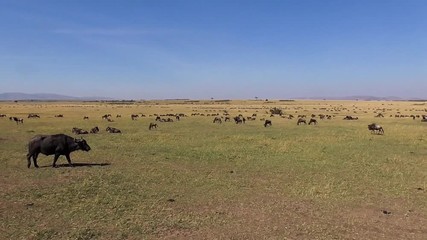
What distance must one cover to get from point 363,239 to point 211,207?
5052 millimetres

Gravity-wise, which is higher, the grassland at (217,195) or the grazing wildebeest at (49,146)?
the grazing wildebeest at (49,146)

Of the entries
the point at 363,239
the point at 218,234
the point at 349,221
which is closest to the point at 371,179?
the point at 349,221

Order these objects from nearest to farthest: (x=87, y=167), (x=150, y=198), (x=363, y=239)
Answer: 1. (x=363, y=239)
2. (x=150, y=198)
3. (x=87, y=167)

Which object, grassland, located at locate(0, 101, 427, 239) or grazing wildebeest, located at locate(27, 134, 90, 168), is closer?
grassland, located at locate(0, 101, 427, 239)

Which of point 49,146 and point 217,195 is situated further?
point 49,146

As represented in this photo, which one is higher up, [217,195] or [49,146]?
[49,146]

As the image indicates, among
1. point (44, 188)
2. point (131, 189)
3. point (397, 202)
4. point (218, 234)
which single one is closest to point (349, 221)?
point (397, 202)

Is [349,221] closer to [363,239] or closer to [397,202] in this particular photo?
[363,239]

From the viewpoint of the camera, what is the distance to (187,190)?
16.3 meters

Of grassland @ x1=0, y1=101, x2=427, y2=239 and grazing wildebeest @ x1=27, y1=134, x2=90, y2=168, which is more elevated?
grazing wildebeest @ x1=27, y1=134, x2=90, y2=168

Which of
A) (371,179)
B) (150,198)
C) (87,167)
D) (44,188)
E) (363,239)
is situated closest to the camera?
(363,239)

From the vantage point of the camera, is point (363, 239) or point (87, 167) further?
→ point (87, 167)

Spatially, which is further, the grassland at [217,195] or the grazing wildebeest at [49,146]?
the grazing wildebeest at [49,146]

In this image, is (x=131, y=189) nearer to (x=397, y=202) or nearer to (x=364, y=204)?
(x=364, y=204)
